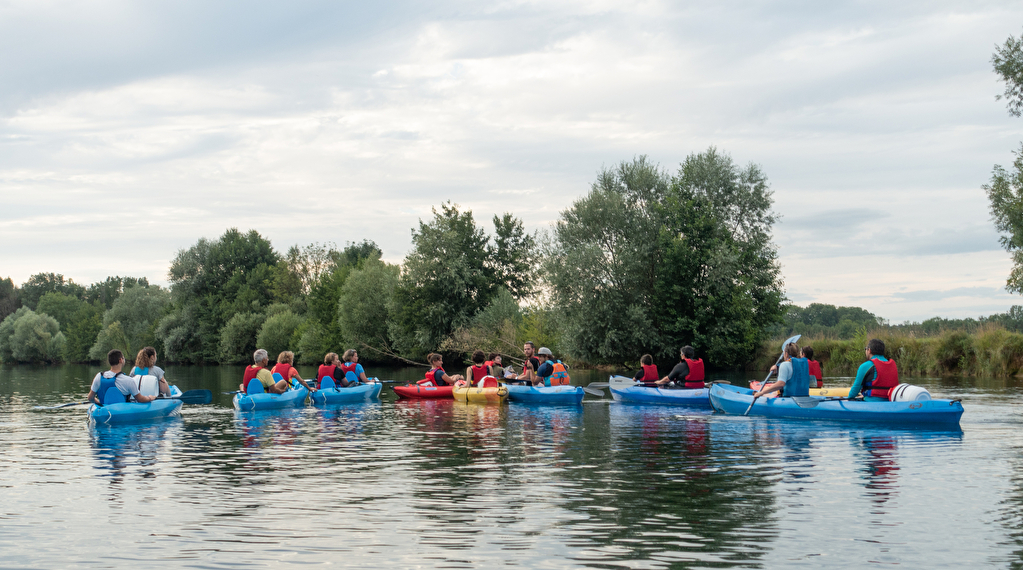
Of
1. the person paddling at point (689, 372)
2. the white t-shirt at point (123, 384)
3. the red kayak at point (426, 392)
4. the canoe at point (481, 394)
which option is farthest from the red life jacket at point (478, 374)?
the white t-shirt at point (123, 384)

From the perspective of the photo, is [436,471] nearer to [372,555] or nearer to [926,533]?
[372,555]

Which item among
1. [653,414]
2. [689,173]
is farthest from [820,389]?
[689,173]

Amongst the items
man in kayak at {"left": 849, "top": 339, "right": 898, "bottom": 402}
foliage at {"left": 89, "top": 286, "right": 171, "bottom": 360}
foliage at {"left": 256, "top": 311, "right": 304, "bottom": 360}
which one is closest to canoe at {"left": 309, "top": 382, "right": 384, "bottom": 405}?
man in kayak at {"left": 849, "top": 339, "right": 898, "bottom": 402}

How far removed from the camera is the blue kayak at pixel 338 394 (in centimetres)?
1948

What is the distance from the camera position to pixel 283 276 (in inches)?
2552

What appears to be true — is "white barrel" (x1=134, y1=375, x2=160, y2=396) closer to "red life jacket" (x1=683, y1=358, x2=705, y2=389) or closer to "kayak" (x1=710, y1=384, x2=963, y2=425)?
"kayak" (x1=710, y1=384, x2=963, y2=425)

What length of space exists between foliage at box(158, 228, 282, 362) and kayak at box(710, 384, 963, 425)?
52769mm

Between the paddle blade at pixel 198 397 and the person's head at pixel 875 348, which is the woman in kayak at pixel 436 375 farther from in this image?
the person's head at pixel 875 348

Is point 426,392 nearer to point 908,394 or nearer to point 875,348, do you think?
point 875,348

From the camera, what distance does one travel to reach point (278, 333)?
183 feet

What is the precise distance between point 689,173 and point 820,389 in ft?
77.8

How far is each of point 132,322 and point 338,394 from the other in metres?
61.6

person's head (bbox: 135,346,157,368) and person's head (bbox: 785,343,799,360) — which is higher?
person's head (bbox: 135,346,157,368)

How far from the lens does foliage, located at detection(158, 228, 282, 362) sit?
208 ft
